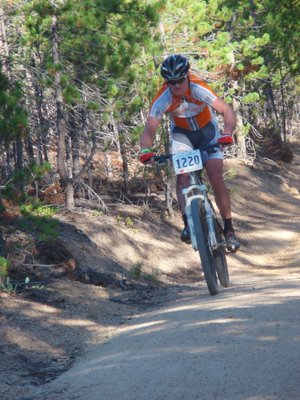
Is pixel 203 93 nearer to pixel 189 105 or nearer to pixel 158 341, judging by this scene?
pixel 189 105

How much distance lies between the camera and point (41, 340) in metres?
8.36

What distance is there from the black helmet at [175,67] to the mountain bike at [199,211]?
2.74 feet

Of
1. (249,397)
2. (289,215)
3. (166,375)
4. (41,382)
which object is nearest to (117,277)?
(41,382)

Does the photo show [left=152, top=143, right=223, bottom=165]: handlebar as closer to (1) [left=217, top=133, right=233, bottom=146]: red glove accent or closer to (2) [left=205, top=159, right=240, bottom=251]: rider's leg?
(1) [left=217, top=133, right=233, bottom=146]: red glove accent

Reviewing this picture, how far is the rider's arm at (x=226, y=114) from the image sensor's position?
9.23 m

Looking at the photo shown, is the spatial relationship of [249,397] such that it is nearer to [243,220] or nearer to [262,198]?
[243,220]

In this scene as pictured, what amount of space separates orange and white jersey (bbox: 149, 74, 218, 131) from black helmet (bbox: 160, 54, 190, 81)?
304 millimetres

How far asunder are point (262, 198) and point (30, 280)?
21.7 m

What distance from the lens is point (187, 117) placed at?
957 centimetres

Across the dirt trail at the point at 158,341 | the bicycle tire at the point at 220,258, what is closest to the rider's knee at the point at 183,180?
the bicycle tire at the point at 220,258

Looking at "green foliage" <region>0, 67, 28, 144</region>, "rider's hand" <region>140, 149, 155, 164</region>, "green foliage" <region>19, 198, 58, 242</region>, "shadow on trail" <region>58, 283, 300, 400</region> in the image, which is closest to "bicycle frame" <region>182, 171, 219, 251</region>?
"rider's hand" <region>140, 149, 155, 164</region>

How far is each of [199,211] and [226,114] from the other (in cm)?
110

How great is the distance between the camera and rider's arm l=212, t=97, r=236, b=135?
30.3ft

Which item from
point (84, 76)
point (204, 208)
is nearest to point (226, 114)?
point (204, 208)
